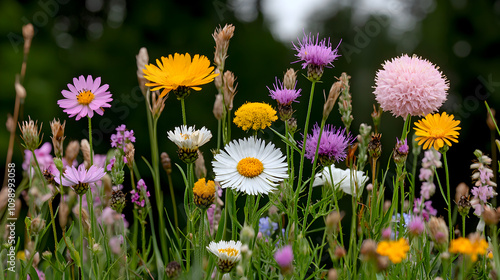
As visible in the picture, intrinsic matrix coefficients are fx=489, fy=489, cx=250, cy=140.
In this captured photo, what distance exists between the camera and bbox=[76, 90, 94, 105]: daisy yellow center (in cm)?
141

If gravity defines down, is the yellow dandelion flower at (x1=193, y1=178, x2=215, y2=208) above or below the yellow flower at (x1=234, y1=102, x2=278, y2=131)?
below

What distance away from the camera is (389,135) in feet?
22.3

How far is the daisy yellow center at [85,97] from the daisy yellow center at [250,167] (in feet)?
1.54

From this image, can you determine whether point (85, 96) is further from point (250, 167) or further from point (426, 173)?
point (426, 173)

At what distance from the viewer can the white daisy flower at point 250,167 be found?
4.28ft

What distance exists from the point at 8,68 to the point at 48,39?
66 cm

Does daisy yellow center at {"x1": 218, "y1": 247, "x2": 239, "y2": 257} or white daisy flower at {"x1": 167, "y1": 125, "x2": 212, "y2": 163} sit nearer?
daisy yellow center at {"x1": 218, "y1": 247, "x2": 239, "y2": 257}

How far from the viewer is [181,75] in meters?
1.32

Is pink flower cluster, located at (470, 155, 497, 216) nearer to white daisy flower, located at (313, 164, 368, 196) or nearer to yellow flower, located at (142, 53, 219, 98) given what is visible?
white daisy flower, located at (313, 164, 368, 196)

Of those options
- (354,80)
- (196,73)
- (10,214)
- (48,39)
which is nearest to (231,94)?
(196,73)

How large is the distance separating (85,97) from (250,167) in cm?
52

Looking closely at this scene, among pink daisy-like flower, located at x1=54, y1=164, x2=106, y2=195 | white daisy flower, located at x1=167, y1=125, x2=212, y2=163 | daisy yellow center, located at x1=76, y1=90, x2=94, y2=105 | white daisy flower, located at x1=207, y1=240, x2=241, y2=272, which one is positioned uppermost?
daisy yellow center, located at x1=76, y1=90, x2=94, y2=105

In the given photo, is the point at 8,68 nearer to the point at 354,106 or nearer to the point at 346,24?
the point at 354,106

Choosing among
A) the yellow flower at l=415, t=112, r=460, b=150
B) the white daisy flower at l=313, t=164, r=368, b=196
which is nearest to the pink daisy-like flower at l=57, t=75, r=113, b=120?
the white daisy flower at l=313, t=164, r=368, b=196
